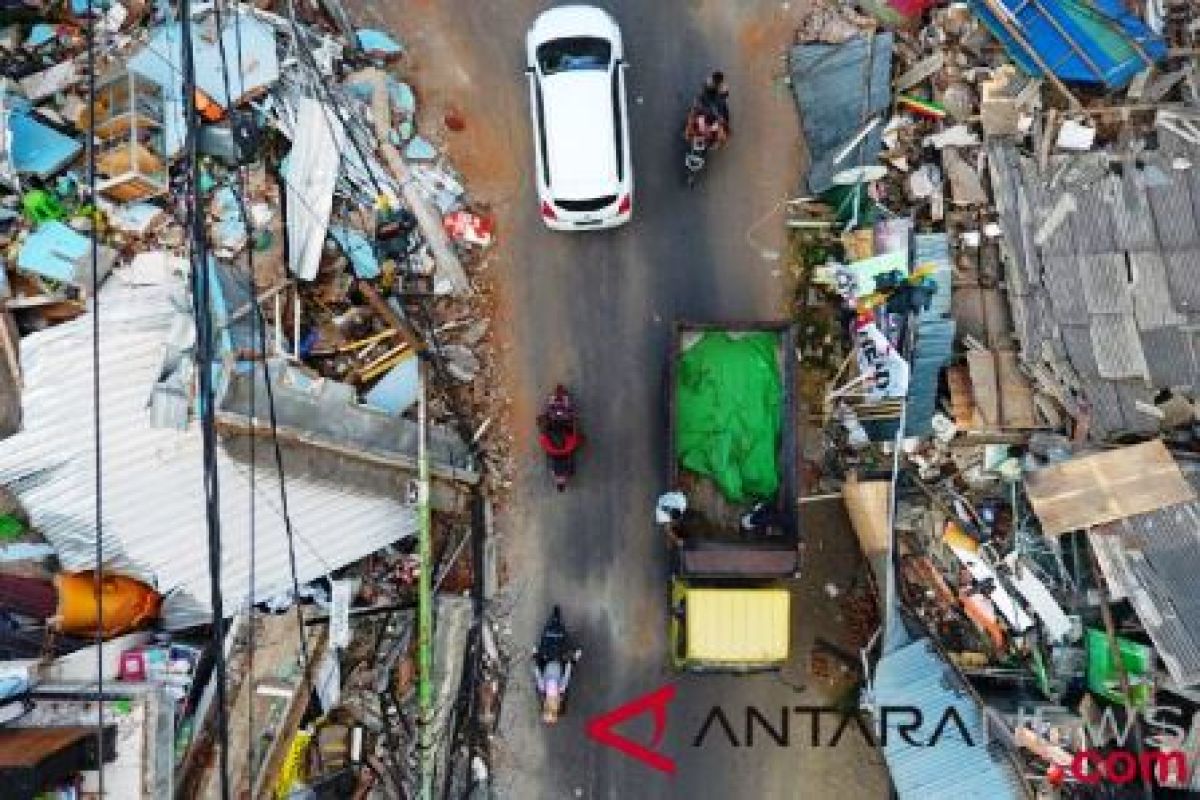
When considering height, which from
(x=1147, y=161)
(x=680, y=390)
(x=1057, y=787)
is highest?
(x=1147, y=161)

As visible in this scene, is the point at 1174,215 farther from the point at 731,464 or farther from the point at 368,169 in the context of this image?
the point at 368,169

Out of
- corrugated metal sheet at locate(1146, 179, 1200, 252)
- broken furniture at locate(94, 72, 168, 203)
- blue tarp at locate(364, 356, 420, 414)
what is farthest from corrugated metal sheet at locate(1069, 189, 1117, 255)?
broken furniture at locate(94, 72, 168, 203)

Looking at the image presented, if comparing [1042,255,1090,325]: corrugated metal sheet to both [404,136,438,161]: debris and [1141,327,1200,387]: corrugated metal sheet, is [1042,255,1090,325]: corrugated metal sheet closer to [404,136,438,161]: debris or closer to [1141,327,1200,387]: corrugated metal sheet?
[1141,327,1200,387]: corrugated metal sheet

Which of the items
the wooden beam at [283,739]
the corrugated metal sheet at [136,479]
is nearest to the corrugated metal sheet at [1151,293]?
the corrugated metal sheet at [136,479]

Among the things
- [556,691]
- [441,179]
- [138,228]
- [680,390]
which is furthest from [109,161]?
[556,691]

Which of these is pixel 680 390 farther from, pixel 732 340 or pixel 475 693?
pixel 475 693

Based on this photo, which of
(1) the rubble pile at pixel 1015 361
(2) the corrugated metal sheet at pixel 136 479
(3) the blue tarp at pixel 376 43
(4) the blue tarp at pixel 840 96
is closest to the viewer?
(1) the rubble pile at pixel 1015 361

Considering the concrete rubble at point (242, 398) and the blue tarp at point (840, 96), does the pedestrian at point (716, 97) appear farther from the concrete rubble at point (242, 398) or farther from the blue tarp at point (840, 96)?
the concrete rubble at point (242, 398)
